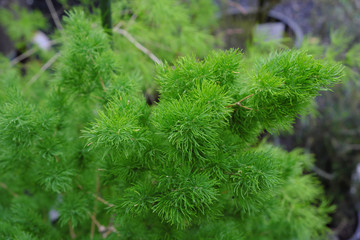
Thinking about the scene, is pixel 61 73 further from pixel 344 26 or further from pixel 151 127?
pixel 344 26

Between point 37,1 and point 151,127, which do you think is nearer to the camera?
point 151,127

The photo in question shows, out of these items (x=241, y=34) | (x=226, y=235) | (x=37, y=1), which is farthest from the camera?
(x=37, y=1)

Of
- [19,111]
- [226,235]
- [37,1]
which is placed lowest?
[37,1]

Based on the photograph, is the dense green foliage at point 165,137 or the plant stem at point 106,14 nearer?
the dense green foliage at point 165,137

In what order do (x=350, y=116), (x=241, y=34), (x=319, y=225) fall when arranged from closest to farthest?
(x=319, y=225)
(x=350, y=116)
(x=241, y=34)

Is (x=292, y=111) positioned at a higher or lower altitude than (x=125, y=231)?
higher

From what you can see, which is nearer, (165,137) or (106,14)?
(165,137)

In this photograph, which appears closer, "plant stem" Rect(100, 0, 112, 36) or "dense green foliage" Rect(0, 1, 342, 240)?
"dense green foliage" Rect(0, 1, 342, 240)

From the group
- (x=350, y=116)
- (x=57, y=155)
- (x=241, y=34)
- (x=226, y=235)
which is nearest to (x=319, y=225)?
(x=226, y=235)
